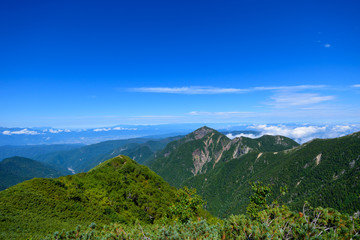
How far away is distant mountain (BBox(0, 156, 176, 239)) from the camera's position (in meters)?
30.0

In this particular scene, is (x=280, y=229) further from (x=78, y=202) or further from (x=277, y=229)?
(x=78, y=202)

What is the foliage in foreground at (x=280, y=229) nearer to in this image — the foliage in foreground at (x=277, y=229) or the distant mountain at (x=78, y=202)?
the foliage in foreground at (x=277, y=229)

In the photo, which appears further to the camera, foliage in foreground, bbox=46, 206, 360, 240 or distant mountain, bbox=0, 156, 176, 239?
distant mountain, bbox=0, 156, 176, 239

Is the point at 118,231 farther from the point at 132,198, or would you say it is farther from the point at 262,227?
the point at 132,198

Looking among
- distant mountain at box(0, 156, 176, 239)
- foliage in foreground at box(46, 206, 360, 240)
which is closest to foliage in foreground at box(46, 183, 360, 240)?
foliage in foreground at box(46, 206, 360, 240)

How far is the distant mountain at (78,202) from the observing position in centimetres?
3000

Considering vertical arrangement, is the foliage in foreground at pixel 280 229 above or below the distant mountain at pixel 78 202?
above

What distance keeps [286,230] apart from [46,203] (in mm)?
46116

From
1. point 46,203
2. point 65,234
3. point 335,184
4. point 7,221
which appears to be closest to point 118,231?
point 65,234

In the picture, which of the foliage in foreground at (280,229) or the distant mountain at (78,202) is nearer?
the foliage in foreground at (280,229)

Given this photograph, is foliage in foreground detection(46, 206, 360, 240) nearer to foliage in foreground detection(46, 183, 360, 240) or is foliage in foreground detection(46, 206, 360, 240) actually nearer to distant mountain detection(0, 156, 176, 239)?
foliage in foreground detection(46, 183, 360, 240)

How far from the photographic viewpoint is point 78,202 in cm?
4300

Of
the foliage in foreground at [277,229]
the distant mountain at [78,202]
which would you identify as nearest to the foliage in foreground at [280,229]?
the foliage in foreground at [277,229]

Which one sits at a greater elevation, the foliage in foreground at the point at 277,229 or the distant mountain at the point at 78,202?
the foliage in foreground at the point at 277,229
